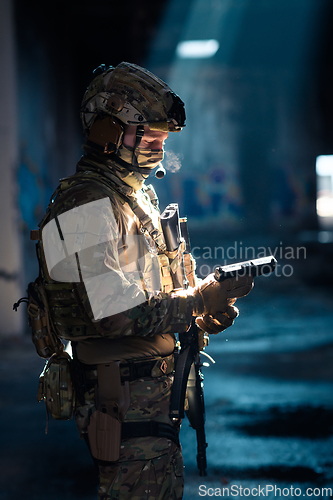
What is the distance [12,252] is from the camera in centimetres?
580

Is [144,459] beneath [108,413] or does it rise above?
beneath

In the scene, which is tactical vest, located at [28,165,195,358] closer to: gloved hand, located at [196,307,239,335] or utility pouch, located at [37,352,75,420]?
utility pouch, located at [37,352,75,420]

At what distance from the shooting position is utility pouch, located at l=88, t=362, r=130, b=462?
152 centimetres

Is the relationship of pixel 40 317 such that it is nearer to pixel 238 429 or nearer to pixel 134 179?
pixel 134 179

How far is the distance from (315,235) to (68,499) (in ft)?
44.0

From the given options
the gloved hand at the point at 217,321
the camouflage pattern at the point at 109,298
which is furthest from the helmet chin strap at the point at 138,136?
the gloved hand at the point at 217,321

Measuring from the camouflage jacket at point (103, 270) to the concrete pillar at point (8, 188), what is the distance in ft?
14.6

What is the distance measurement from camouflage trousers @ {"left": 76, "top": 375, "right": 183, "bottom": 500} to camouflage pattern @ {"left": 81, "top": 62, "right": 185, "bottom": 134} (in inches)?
35.2

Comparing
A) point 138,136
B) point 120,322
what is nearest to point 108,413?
point 120,322

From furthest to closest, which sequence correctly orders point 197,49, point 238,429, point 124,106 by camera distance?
point 197,49
point 238,429
point 124,106

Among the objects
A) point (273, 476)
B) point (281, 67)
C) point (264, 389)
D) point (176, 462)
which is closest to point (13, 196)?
point (264, 389)

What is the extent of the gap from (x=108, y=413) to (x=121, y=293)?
43 cm

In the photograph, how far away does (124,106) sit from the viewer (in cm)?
161

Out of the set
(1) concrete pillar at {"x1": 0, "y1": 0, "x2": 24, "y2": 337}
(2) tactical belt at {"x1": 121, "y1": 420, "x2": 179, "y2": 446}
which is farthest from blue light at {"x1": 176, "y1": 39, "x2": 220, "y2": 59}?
(2) tactical belt at {"x1": 121, "y1": 420, "x2": 179, "y2": 446}
